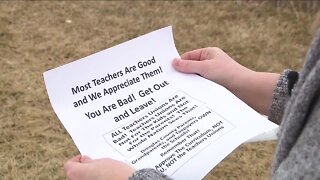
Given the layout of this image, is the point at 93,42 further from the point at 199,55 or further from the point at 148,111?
the point at 148,111

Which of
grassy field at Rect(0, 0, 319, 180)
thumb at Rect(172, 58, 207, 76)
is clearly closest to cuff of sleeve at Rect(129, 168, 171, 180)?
thumb at Rect(172, 58, 207, 76)

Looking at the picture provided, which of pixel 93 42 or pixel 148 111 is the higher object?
pixel 148 111

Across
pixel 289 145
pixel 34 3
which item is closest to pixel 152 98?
pixel 289 145

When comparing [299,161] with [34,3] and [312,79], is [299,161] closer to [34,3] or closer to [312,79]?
[312,79]

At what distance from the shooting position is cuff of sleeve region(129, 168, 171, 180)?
0.81 meters

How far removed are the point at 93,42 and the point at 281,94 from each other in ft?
5.52

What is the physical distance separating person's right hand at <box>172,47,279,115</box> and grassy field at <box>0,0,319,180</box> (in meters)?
0.85

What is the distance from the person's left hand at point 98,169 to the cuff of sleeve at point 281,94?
1.10ft

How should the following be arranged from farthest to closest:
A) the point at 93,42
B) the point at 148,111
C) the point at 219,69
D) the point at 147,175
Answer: the point at 93,42 < the point at 219,69 < the point at 148,111 < the point at 147,175

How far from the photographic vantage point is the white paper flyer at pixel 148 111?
903 millimetres

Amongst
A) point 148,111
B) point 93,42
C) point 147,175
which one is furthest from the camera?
point 93,42

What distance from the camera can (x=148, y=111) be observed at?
0.98m

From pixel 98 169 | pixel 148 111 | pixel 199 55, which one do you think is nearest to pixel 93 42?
pixel 199 55

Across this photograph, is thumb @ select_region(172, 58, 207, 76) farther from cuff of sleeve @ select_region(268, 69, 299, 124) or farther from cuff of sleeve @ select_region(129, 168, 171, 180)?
cuff of sleeve @ select_region(129, 168, 171, 180)
